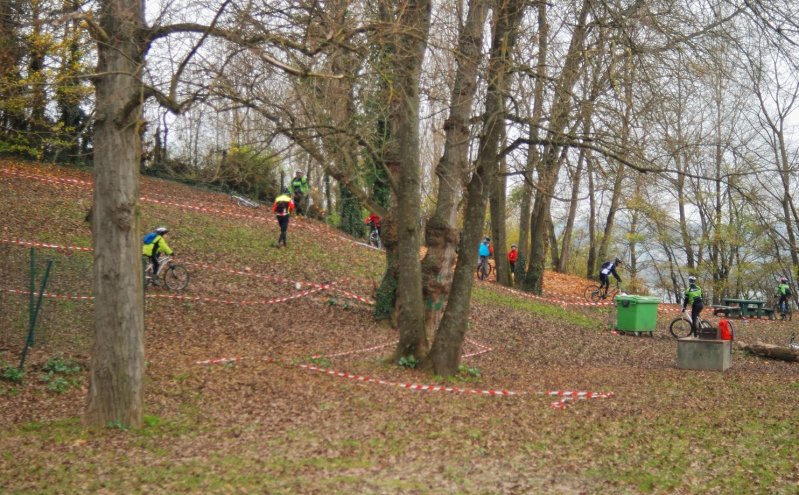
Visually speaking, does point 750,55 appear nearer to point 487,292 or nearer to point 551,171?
point 551,171

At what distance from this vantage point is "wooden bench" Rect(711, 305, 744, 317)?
2893 centimetres

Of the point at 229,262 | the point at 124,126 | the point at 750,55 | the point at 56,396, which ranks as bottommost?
the point at 56,396

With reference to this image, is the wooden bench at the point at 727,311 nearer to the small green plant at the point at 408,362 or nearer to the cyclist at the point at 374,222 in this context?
the cyclist at the point at 374,222

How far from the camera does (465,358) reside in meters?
16.4

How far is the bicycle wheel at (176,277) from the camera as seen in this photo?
18.9 meters

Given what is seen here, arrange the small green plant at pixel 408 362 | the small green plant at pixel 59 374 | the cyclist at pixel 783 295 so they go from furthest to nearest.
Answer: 1. the cyclist at pixel 783 295
2. the small green plant at pixel 408 362
3. the small green plant at pixel 59 374

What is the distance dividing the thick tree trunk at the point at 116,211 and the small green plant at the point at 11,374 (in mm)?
2954

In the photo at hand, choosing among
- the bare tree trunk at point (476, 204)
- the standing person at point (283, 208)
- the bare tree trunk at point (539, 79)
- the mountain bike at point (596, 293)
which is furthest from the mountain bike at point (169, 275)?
the mountain bike at point (596, 293)

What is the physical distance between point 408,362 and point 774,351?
31.6ft

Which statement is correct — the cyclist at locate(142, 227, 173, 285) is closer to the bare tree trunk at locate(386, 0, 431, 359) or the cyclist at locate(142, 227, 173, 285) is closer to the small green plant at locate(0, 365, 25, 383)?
the bare tree trunk at locate(386, 0, 431, 359)

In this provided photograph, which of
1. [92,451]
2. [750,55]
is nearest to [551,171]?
[750,55]

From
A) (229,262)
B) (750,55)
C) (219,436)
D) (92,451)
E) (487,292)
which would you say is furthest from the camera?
(487,292)

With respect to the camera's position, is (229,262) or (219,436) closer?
(219,436)

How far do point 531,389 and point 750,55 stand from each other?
5.73m
